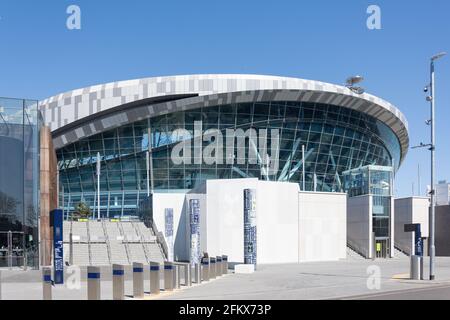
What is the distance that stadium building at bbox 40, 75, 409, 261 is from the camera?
63500 mm

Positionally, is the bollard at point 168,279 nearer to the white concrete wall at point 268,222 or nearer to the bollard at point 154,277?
the bollard at point 154,277

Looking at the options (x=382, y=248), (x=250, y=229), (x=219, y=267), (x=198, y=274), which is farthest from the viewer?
(x=382, y=248)

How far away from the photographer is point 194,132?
66812mm

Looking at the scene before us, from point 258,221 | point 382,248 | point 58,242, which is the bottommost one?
point 382,248

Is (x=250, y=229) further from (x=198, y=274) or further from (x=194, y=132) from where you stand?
(x=194, y=132)

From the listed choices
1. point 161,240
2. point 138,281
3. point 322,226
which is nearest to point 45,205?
point 161,240

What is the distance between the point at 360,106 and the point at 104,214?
3466 cm

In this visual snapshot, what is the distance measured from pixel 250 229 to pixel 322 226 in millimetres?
13619

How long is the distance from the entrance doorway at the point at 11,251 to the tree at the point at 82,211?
36622 millimetres

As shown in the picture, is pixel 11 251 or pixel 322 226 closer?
pixel 11 251

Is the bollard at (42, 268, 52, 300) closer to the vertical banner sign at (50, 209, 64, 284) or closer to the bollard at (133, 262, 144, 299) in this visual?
the bollard at (133, 262, 144, 299)

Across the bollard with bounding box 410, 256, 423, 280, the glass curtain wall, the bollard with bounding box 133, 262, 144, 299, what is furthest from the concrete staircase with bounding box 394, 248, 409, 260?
the bollard with bounding box 133, 262, 144, 299

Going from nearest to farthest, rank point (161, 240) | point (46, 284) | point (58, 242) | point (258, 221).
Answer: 1. point (46, 284)
2. point (58, 242)
3. point (258, 221)
4. point (161, 240)

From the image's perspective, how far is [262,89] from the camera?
63125 mm
